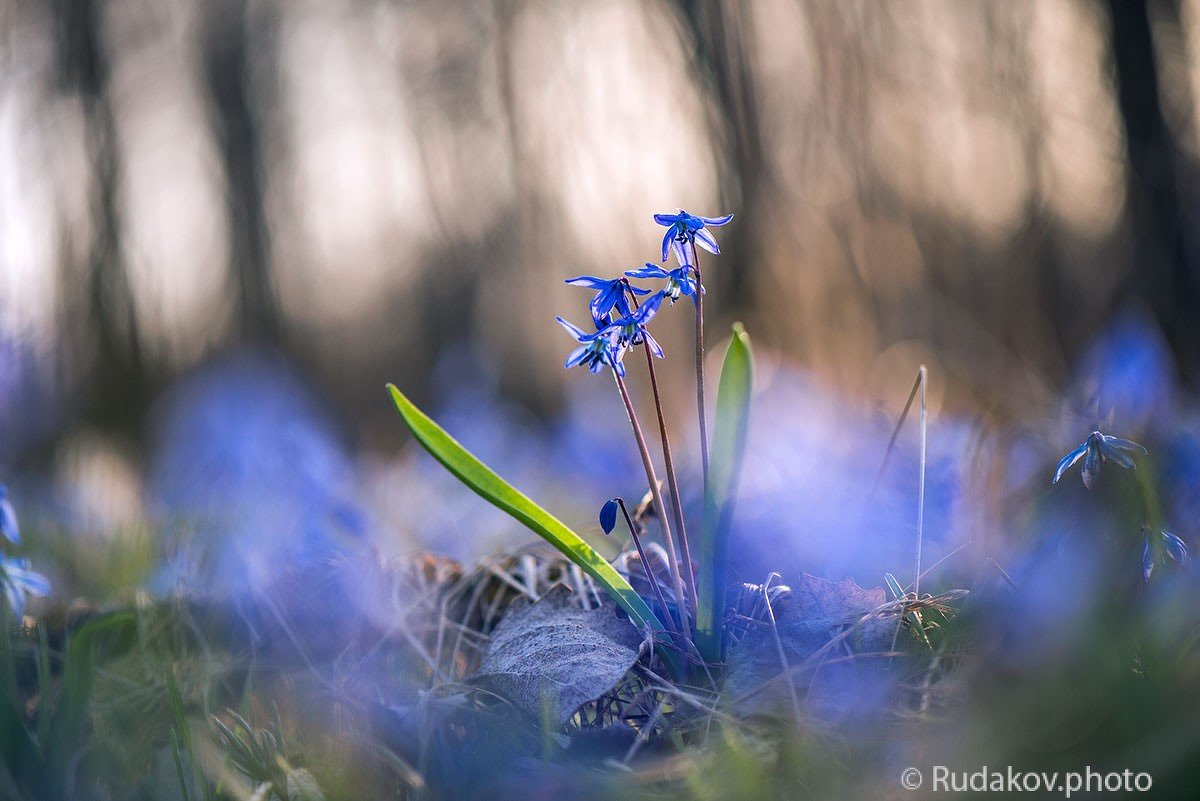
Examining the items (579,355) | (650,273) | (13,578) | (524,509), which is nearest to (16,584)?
(13,578)

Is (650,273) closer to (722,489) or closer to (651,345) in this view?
(651,345)

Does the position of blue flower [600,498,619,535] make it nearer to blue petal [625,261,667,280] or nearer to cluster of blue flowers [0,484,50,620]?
blue petal [625,261,667,280]

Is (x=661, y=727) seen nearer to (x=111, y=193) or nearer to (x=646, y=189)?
(x=646, y=189)

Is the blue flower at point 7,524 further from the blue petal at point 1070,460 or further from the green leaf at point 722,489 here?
the blue petal at point 1070,460

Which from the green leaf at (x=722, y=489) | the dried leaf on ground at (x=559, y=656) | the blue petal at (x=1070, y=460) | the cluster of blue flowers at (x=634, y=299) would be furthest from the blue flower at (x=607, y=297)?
the blue petal at (x=1070, y=460)

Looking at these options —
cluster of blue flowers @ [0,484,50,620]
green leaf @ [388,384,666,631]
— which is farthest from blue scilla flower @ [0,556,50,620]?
green leaf @ [388,384,666,631]

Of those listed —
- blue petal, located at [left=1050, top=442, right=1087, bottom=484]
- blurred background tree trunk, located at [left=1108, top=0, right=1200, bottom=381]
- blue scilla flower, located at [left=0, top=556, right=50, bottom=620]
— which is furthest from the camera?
blurred background tree trunk, located at [left=1108, top=0, right=1200, bottom=381]
